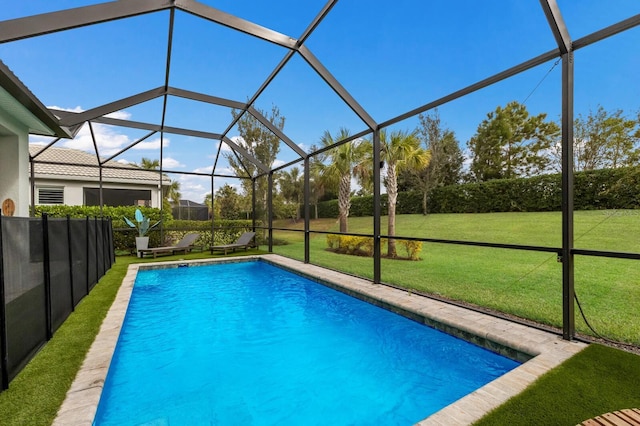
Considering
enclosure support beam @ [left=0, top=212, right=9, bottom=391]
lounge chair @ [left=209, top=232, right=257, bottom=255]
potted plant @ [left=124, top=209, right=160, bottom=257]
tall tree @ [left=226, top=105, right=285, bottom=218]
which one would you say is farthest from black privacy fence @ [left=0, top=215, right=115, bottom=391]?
tall tree @ [left=226, top=105, right=285, bottom=218]

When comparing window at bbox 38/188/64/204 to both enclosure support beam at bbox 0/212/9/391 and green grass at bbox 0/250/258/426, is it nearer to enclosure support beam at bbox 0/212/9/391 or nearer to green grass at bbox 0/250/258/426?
green grass at bbox 0/250/258/426

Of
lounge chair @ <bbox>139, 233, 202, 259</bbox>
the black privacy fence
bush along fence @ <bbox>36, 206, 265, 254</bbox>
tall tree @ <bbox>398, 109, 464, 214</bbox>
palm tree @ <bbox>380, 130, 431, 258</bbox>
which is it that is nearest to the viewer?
the black privacy fence

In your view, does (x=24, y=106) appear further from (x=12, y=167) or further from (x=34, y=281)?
(x=34, y=281)

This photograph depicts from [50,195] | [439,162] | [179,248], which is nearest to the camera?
[179,248]

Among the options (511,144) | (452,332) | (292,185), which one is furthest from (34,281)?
(292,185)

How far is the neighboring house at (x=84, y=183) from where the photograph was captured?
12.0 metres

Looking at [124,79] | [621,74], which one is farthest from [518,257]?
[124,79]

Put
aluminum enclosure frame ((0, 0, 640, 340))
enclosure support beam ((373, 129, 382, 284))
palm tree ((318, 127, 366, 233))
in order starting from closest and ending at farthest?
1. aluminum enclosure frame ((0, 0, 640, 340))
2. enclosure support beam ((373, 129, 382, 284))
3. palm tree ((318, 127, 366, 233))

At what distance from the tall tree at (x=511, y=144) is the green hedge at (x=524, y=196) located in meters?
0.48

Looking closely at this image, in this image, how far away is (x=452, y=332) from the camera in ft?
11.7

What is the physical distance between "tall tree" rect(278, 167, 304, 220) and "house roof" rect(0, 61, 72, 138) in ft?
37.2

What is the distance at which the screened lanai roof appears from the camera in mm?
3602

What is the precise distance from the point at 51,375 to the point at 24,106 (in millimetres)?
4475

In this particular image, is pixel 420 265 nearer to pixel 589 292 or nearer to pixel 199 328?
pixel 589 292
